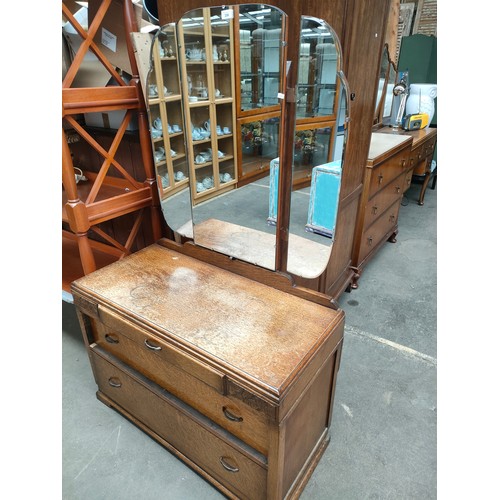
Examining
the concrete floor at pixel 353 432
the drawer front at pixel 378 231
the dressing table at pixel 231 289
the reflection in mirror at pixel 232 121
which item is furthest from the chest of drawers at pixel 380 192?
the reflection in mirror at pixel 232 121

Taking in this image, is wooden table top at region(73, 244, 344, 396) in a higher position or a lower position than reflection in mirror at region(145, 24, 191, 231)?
lower

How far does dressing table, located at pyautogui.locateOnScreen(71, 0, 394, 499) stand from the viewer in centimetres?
100

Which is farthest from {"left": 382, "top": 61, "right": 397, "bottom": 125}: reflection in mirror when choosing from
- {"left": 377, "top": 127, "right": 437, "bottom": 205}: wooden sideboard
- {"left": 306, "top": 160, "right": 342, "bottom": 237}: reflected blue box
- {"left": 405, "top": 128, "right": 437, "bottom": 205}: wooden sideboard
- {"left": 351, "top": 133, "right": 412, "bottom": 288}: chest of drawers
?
{"left": 306, "top": 160, "right": 342, "bottom": 237}: reflected blue box

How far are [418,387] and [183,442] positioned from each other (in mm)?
1093

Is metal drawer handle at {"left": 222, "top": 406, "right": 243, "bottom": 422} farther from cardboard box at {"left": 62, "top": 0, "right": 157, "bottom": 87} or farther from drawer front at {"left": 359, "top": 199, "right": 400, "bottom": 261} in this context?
drawer front at {"left": 359, "top": 199, "right": 400, "bottom": 261}

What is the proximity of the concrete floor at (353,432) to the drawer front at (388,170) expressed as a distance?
0.76 meters

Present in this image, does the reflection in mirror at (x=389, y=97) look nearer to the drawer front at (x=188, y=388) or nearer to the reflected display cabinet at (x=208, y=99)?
the reflected display cabinet at (x=208, y=99)

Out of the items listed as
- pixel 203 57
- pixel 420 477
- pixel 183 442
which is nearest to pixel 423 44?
pixel 203 57

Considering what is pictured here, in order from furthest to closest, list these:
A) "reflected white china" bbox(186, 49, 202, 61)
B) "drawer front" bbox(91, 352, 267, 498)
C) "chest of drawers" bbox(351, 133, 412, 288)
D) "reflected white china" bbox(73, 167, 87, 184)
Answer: "chest of drawers" bbox(351, 133, 412, 288) < "reflected white china" bbox(73, 167, 87, 184) < "reflected white china" bbox(186, 49, 202, 61) < "drawer front" bbox(91, 352, 267, 498)

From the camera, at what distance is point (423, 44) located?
140 inches

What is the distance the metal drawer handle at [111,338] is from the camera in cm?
130

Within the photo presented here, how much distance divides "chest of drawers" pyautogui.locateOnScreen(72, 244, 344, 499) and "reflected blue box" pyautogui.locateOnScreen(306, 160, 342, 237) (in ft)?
1.05

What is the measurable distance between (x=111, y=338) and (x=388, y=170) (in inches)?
74.5

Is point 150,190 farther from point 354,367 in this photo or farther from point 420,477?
point 420,477
